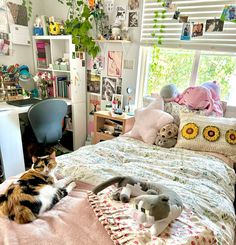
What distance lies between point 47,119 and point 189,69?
1.65m

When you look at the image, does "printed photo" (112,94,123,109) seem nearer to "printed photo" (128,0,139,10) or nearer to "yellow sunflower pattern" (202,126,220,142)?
"printed photo" (128,0,139,10)

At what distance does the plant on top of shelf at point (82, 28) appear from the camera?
2.54 meters

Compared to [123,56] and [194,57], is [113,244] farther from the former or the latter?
[123,56]

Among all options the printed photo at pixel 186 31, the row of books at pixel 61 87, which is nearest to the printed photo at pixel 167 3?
the printed photo at pixel 186 31

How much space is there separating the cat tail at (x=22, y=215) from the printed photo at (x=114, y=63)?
208 cm

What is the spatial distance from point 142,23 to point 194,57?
0.72 metres

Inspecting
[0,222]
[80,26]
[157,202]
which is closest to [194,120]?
[157,202]

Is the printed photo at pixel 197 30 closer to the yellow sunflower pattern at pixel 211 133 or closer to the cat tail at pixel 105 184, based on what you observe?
the yellow sunflower pattern at pixel 211 133

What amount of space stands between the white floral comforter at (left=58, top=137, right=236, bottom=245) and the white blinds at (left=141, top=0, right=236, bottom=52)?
1.14 metres

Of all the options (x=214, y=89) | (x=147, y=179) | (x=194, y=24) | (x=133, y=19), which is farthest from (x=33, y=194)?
(x=133, y=19)

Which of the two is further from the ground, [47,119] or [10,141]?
[47,119]

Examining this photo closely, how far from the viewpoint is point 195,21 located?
6.79ft

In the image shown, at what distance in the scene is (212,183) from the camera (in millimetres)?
1284

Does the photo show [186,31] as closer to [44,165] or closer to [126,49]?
[126,49]
